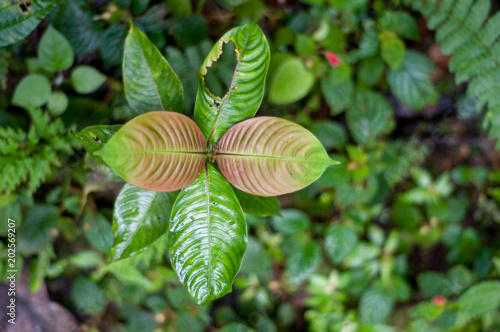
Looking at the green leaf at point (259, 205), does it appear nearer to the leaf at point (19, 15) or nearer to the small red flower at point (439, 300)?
the leaf at point (19, 15)

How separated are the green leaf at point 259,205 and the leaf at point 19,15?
103 cm

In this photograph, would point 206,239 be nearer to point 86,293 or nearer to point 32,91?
point 32,91

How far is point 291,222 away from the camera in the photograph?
6.75 ft

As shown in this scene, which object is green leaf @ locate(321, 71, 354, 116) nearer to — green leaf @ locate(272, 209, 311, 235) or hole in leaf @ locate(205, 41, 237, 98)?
hole in leaf @ locate(205, 41, 237, 98)

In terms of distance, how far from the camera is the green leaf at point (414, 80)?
1896mm

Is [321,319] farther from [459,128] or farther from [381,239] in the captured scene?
[459,128]

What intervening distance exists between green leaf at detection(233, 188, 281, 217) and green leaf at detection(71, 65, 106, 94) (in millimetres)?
902

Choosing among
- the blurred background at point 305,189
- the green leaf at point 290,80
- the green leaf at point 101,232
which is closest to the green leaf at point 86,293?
the blurred background at point 305,189

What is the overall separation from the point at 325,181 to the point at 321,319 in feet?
3.72

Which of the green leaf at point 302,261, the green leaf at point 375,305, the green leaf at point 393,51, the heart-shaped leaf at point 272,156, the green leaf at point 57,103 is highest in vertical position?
the green leaf at point 393,51

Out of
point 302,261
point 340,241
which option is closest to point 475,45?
point 340,241

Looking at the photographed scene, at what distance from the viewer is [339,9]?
178 centimetres

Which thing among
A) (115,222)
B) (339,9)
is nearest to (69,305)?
(115,222)

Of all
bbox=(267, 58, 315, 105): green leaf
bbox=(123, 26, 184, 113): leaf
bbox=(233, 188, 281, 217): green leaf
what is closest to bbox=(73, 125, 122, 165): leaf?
bbox=(123, 26, 184, 113): leaf
